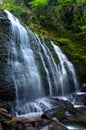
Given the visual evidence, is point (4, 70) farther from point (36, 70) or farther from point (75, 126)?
point (75, 126)

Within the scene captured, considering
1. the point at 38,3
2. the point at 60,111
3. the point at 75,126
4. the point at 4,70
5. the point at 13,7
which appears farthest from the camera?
the point at 38,3

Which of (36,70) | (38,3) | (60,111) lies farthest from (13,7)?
(60,111)

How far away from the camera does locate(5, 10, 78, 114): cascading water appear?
44.0ft

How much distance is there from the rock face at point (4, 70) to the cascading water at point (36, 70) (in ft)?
0.98

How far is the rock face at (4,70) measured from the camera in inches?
491

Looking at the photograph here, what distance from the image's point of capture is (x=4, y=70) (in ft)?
42.9

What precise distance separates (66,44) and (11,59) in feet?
24.9

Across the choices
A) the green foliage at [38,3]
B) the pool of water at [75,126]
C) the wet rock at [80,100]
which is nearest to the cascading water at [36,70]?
the wet rock at [80,100]

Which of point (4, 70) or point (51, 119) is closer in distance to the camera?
point (51, 119)

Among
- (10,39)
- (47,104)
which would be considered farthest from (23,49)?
(47,104)

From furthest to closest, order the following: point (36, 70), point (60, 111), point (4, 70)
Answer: point (36, 70), point (4, 70), point (60, 111)

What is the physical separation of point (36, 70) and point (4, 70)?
2646 mm

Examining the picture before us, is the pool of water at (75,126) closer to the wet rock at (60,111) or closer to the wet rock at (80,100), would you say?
the wet rock at (60,111)

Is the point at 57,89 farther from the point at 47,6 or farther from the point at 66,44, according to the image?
the point at 47,6
